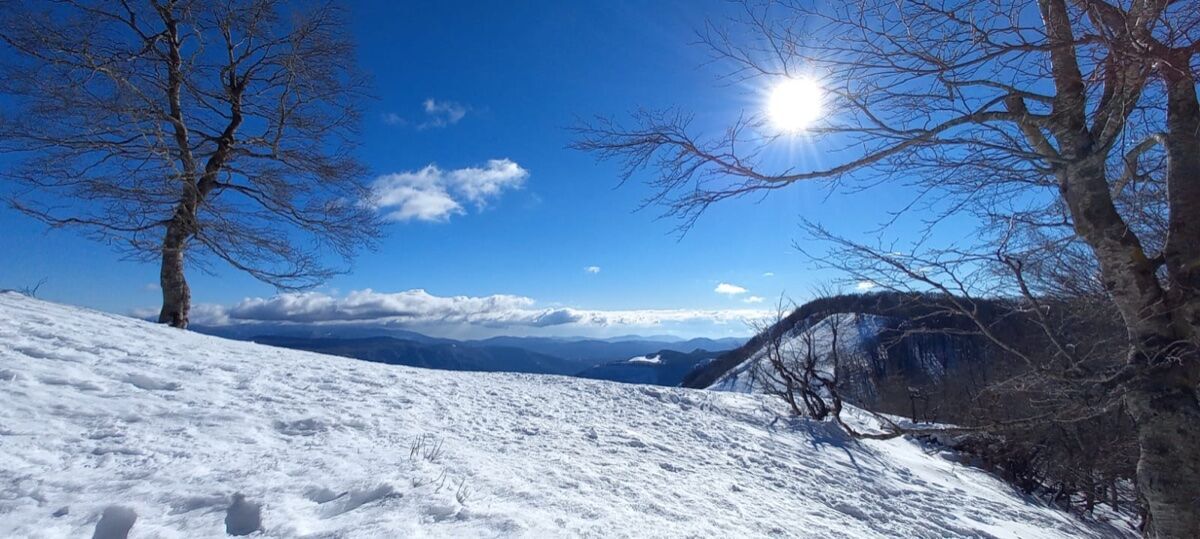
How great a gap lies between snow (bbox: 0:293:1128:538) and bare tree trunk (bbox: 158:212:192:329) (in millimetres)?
1840

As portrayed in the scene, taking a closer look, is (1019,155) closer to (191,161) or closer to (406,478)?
(406,478)

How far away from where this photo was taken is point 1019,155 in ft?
10.8

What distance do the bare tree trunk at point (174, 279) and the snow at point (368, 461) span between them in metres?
1.84

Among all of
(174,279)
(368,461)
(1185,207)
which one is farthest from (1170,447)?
(174,279)

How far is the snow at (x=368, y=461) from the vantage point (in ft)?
9.15

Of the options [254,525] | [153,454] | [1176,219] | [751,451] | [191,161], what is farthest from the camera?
[191,161]

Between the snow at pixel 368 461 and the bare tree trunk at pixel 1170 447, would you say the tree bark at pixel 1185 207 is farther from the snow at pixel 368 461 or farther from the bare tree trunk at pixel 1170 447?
the snow at pixel 368 461

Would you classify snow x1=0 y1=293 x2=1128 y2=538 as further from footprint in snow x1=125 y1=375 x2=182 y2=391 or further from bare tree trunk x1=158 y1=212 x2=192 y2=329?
bare tree trunk x1=158 y1=212 x2=192 y2=329

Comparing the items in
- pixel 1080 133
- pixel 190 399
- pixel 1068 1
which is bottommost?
pixel 190 399

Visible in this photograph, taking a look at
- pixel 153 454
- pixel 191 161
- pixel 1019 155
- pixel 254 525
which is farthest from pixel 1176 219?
pixel 191 161

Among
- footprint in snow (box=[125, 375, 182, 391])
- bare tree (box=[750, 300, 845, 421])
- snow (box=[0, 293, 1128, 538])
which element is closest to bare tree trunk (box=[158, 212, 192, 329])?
snow (box=[0, 293, 1128, 538])

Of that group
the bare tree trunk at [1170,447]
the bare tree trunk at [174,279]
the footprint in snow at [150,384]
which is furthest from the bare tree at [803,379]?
the bare tree trunk at [174,279]

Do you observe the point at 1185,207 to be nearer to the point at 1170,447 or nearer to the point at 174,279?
the point at 1170,447

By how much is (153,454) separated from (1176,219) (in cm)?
689
